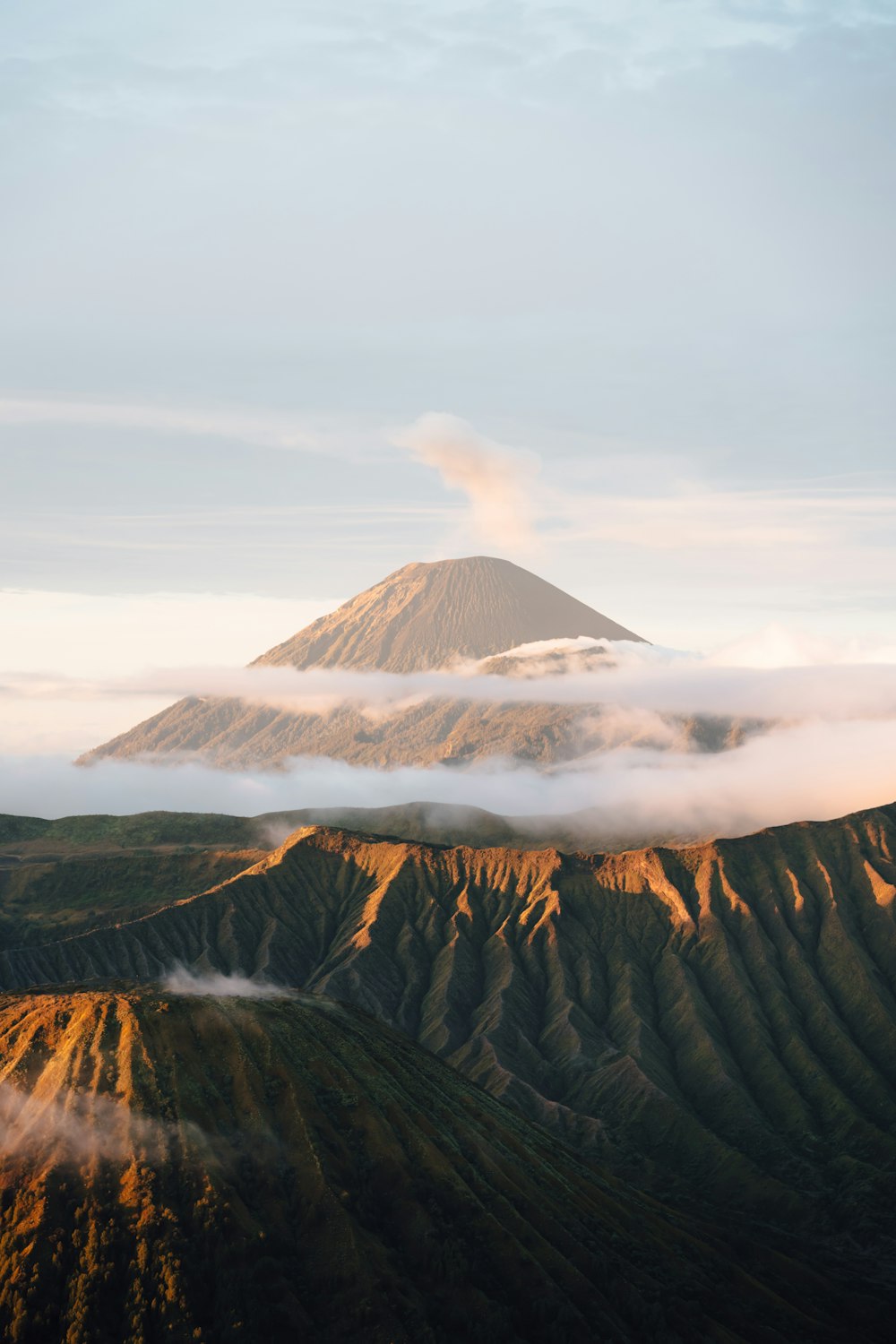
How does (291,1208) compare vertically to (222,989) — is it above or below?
below

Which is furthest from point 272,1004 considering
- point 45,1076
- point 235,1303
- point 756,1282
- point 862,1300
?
point 862,1300

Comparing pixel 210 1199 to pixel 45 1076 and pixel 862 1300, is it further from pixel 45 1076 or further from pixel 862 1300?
pixel 862 1300

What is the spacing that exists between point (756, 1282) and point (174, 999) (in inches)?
3562

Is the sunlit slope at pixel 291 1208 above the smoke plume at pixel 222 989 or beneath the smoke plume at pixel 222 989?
beneath

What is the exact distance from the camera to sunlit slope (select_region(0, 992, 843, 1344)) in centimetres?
12369

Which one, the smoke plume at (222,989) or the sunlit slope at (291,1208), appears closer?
the sunlit slope at (291,1208)

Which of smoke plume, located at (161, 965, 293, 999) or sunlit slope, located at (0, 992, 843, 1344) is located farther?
smoke plume, located at (161, 965, 293, 999)

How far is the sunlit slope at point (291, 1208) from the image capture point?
406 ft

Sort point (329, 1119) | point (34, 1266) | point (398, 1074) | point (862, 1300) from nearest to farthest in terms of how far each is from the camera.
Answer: point (34, 1266) → point (329, 1119) → point (398, 1074) → point (862, 1300)

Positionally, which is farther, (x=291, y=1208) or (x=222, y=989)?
(x=222, y=989)

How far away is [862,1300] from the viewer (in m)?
186

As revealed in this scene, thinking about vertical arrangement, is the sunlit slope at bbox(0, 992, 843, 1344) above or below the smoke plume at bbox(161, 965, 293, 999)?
below

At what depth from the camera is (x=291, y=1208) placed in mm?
137750

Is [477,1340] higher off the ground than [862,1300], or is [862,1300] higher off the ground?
[477,1340]
